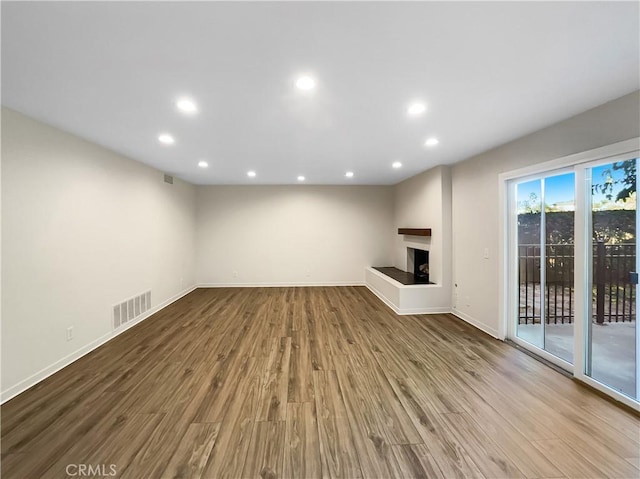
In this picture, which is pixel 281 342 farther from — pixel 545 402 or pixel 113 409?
pixel 545 402

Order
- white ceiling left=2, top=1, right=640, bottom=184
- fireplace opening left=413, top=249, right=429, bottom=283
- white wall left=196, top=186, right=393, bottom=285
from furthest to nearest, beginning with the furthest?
white wall left=196, top=186, right=393, bottom=285, fireplace opening left=413, top=249, right=429, bottom=283, white ceiling left=2, top=1, right=640, bottom=184

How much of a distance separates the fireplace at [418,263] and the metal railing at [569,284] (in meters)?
2.23

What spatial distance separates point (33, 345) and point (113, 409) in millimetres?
1162

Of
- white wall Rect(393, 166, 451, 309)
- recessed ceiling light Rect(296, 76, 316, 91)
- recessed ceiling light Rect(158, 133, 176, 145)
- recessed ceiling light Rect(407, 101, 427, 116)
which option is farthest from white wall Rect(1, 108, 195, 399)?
white wall Rect(393, 166, 451, 309)

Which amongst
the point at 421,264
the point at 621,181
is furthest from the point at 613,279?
the point at 421,264

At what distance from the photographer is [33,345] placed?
7.90 ft

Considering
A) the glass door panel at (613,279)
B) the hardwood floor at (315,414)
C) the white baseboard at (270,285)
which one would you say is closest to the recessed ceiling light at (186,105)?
the hardwood floor at (315,414)

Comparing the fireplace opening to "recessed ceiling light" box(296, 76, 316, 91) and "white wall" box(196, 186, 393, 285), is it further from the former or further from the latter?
"recessed ceiling light" box(296, 76, 316, 91)

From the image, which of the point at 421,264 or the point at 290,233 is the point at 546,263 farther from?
the point at 290,233

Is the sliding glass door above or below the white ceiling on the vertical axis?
below

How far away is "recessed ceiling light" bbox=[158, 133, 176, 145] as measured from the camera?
3.00 meters

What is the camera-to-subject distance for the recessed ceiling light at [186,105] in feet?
7.05

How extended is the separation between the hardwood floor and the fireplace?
2.23m

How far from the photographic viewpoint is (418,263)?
5773mm
